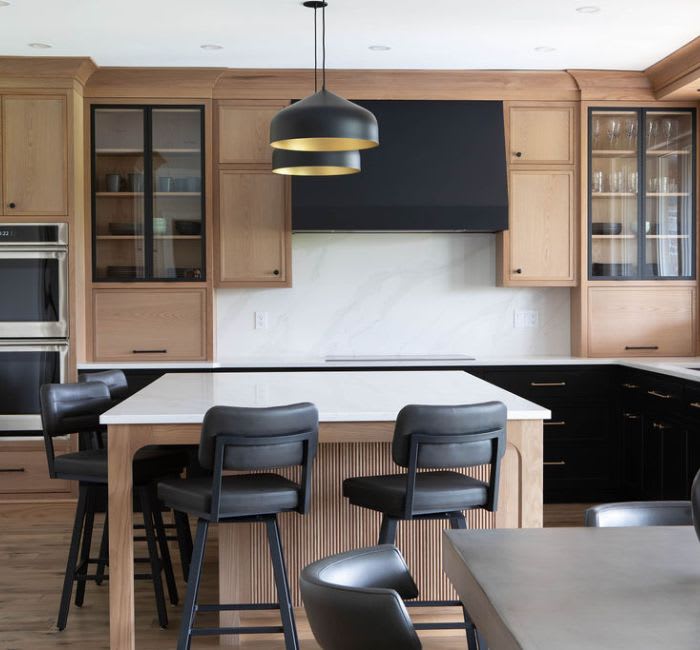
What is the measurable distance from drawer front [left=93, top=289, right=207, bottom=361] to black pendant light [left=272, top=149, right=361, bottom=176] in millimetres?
1884

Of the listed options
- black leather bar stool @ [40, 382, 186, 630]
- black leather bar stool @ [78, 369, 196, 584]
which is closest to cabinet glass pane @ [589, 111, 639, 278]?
black leather bar stool @ [78, 369, 196, 584]

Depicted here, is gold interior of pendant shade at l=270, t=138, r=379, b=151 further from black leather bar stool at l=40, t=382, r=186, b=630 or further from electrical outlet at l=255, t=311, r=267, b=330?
electrical outlet at l=255, t=311, r=267, b=330

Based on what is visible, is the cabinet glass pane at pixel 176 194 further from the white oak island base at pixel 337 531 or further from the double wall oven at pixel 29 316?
the white oak island base at pixel 337 531

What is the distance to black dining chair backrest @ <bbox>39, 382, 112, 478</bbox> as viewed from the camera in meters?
3.59

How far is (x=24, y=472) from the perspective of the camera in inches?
214

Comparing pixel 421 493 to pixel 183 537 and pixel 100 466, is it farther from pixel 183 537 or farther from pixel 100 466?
pixel 183 537

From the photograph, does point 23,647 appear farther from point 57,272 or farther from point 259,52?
point 259,52

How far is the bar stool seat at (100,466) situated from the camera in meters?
3.43

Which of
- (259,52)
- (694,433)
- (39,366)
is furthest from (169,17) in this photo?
(694,433)

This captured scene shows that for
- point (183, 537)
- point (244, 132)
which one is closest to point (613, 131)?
point (244, 132)

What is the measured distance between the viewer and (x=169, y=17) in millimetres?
4629

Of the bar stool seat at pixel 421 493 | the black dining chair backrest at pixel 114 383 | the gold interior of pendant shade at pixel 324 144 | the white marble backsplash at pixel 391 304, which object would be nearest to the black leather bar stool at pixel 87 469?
the black dining chair backrest at pixel 114 383

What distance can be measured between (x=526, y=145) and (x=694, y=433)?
2.16 m

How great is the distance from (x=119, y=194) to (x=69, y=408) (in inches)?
92.2
